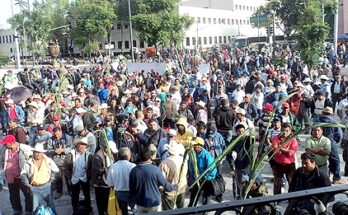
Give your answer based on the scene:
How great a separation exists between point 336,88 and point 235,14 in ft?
249

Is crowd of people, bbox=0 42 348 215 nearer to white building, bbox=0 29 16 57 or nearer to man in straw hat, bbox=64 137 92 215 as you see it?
man in straw hat, bbox=64 137 92 215

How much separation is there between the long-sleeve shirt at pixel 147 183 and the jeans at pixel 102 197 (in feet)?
3.90

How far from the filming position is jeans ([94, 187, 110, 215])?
6.40 meters

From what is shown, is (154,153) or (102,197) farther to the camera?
(102,197)

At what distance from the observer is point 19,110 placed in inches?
458

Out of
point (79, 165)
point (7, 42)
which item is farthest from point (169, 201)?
point (7, 42)

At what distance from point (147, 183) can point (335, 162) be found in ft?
13.2

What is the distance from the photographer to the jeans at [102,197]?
6.40 metres

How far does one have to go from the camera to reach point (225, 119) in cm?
923

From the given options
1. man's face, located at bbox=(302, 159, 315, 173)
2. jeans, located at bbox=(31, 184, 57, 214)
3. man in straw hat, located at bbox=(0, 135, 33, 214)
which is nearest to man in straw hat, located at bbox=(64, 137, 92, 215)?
jeans, located at bbox=(31, 184, 57, 214)

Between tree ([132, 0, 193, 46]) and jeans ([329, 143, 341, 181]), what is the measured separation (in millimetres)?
39363

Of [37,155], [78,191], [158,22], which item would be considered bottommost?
[78,191]

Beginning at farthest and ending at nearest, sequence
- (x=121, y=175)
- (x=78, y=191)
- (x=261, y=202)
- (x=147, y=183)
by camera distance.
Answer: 1. (x=78, y=191)
2. (x=121, y=175)
3. (x=147, y=183)
4. (x=261, y=202)

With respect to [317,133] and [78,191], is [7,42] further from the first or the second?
[317,133]
